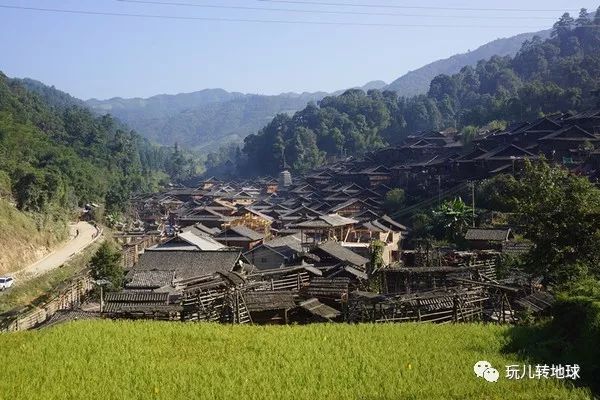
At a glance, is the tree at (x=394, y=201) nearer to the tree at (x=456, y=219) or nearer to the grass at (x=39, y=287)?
the tree at (x=456, y=219)

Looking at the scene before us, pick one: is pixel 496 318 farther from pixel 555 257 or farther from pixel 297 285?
pixel 297 285

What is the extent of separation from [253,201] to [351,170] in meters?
15.0

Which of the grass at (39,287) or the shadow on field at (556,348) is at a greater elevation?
the shadow on field at (556,348)

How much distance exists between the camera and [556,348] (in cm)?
1284

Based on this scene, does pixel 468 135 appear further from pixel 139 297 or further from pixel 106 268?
pixel 139 297

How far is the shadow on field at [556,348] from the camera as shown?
11214mm

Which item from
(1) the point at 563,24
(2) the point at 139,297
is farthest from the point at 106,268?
(1) the point at 563,24

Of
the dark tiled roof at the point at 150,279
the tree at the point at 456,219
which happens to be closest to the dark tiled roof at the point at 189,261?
the dark tiled roof at the point at 150,279

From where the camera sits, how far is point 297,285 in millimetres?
25875

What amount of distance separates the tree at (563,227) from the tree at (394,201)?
1289 inches

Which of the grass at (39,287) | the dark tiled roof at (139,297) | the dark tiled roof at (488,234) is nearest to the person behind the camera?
the dark tiled roof at (139,297)

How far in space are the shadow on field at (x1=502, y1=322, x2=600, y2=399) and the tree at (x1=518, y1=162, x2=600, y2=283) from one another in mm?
4717

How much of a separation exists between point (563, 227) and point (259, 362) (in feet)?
36.8

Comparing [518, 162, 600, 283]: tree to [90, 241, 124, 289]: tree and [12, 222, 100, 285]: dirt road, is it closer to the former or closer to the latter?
[90, 241, 124, 289]: tree
